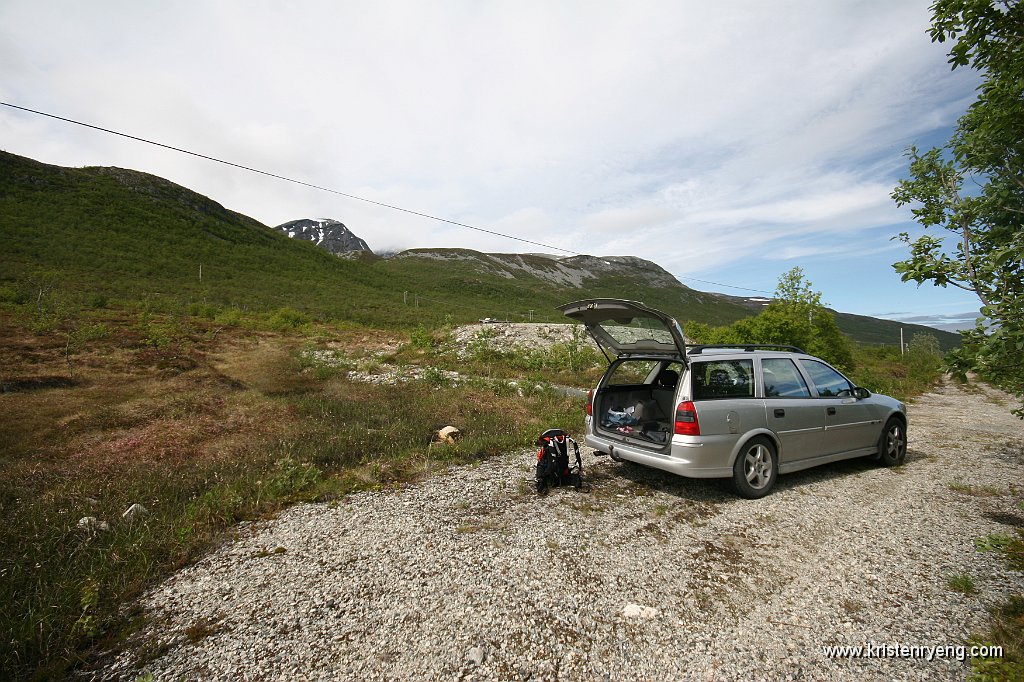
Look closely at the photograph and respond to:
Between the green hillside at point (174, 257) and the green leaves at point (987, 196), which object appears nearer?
the green leaves at point (987, 196)

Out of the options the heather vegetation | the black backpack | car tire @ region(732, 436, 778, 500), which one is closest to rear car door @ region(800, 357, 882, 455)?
car tire @ region(732, 436, 778, 500)

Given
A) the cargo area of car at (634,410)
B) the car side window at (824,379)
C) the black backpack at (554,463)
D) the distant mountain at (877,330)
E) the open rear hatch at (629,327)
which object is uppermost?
the distant mountain at (877,330)

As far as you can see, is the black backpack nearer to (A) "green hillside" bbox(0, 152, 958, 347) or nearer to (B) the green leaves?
(B) the green leaves

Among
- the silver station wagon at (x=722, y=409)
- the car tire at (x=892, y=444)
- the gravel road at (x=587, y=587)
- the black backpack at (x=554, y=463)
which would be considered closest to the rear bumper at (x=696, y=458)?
the silver station wagon at (x=722, y=409)

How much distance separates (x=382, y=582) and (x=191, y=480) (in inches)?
142

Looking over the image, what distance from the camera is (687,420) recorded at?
16.8ft

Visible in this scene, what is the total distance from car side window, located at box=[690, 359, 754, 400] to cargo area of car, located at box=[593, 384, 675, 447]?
69 centimetres

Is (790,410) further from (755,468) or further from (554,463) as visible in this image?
(554,463)

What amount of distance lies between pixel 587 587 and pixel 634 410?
3.11m

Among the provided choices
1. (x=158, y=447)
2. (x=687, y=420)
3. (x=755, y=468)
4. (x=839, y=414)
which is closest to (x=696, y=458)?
(x=687, y=420)

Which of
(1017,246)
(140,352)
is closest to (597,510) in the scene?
(1017,246)

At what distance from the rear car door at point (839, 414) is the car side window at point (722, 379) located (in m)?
1.29

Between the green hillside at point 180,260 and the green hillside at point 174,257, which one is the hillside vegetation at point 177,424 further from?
the green hillside at point 174,257

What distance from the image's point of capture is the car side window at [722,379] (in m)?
5.40
